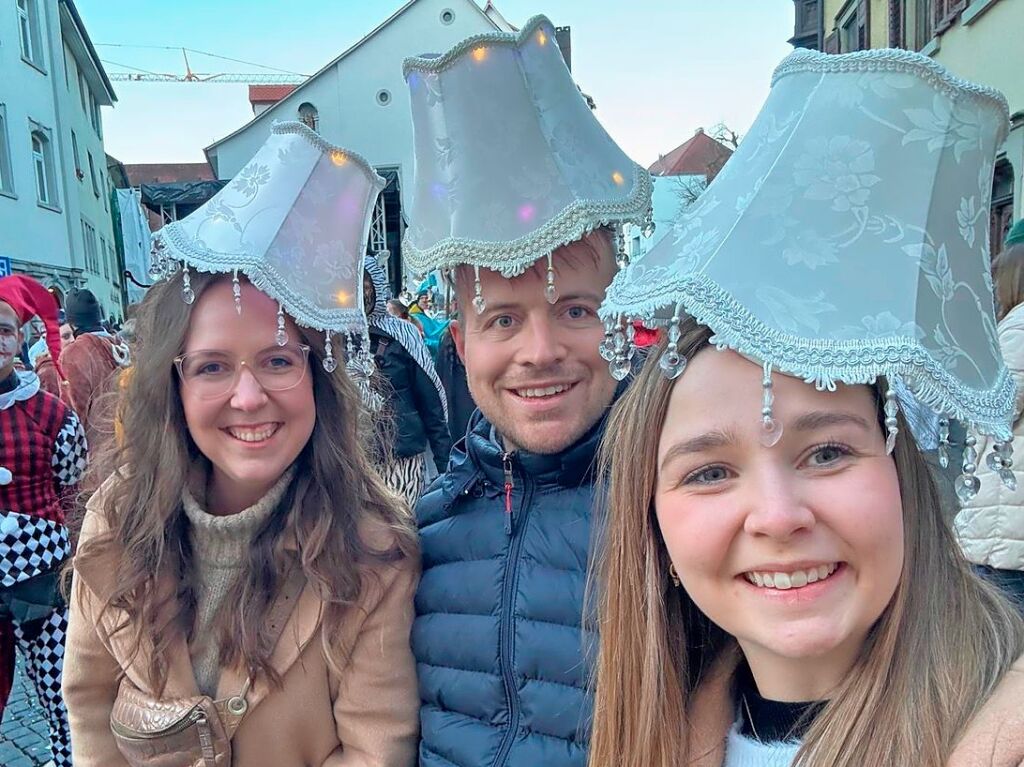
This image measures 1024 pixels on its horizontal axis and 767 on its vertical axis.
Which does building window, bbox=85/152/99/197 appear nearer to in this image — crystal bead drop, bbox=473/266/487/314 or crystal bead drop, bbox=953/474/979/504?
crystal bead drop, bbox=473/266/487/314

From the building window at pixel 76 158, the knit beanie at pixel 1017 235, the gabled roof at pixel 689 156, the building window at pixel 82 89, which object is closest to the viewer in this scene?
the knit beanie at pixel 1017 235

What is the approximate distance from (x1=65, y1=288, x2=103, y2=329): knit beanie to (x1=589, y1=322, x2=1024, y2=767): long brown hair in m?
5.80

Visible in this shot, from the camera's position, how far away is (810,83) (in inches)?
43.7

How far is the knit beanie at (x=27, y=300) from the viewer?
11.6 ft

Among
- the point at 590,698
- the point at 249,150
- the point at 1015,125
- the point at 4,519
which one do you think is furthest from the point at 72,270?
the point at 590,698

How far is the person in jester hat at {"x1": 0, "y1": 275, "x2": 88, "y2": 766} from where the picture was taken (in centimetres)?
291

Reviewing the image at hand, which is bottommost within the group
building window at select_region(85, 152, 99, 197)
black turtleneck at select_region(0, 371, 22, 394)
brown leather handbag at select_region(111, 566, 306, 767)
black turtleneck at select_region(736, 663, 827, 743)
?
brown leather handbag at select_region(111, 566, 306, 767)

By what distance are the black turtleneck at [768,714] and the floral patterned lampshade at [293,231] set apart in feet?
4.03

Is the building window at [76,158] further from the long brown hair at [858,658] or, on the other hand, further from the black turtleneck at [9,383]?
the long brown hair at [858,658]

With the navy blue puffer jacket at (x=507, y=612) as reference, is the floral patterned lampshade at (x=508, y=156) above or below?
above

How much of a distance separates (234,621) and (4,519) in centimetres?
185

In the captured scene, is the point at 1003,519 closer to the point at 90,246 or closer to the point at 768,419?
the point at 768,419

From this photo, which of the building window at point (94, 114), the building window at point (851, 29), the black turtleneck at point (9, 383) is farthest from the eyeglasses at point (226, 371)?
the building window at point (94, 114)

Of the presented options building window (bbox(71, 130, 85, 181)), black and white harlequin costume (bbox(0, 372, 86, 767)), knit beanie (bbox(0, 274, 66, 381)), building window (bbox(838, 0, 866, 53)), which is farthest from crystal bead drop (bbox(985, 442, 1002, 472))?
building window (bbox(71, 130, 85, 181))
